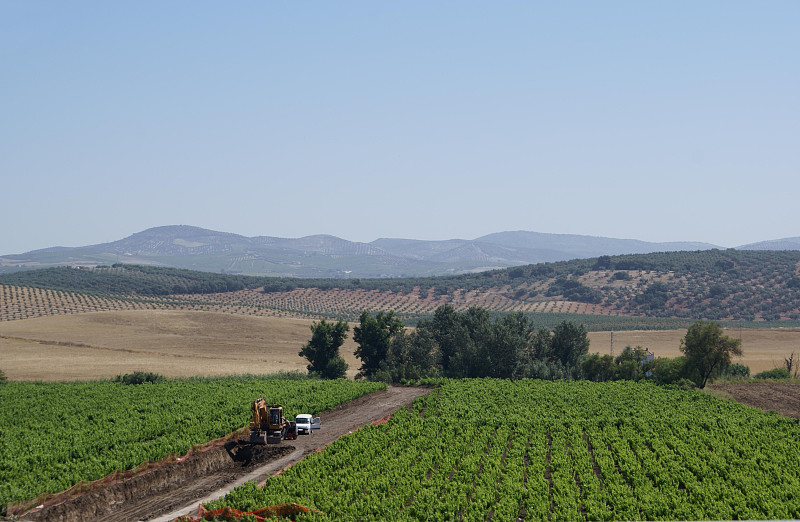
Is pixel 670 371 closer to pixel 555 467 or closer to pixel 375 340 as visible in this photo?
pixel 375 340

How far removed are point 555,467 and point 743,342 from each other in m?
78.8

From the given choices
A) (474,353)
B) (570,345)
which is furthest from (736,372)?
(474,353)

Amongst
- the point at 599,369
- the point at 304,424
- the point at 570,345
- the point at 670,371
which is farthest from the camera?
the point at 570,345

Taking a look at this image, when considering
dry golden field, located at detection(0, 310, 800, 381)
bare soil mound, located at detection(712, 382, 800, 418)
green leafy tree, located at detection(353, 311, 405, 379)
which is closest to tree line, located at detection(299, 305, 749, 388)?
green leafy tree, located at detection(353, 311, 405, 379)

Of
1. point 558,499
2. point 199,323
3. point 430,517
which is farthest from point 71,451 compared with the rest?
point 199,323

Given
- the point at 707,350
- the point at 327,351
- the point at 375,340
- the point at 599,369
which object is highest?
the point at 707,350

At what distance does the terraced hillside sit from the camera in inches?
5177

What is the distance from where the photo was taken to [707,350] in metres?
51.3

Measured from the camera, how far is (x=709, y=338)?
51406 mm

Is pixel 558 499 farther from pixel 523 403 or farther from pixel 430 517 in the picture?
pixel 523 403

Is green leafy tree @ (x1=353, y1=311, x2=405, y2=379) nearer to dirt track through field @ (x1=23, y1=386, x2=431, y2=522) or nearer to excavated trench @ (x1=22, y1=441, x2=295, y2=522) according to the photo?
dirt track through field @ (x1=23, y1=386, x2=431, y2=522)

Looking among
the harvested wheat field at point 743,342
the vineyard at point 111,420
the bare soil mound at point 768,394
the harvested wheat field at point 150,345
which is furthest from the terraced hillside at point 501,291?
the vineyard at point 111,420

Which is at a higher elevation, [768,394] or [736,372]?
[768,394]

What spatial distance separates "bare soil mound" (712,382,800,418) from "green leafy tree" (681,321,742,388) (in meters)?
1.41
